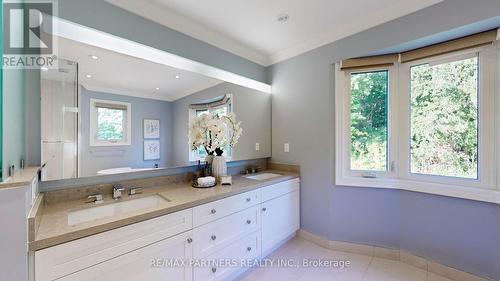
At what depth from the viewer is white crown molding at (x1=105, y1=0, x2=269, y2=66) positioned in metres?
1.63

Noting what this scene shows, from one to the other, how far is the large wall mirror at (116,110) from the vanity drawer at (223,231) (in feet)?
2.35

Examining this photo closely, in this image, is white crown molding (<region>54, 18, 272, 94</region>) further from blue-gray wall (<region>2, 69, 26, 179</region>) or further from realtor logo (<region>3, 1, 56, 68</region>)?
blue-gray wall (<region>2, 69, 26, 179</region>)

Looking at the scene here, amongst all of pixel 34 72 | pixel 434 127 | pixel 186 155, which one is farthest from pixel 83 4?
pixel 434 127

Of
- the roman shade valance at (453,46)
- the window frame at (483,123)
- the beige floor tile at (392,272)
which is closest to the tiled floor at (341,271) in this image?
the beige floor tile at (392,272)

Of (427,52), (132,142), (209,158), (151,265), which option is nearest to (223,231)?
(151,265)

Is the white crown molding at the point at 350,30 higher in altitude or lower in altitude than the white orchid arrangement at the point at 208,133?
higher

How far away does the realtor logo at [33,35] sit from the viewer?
3.84 feet

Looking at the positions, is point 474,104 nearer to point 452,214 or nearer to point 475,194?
point 475,194

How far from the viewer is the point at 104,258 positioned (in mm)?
1086

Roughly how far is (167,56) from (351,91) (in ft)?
6.52

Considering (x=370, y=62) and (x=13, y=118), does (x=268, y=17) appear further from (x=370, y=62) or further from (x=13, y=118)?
(x=13, y=118)

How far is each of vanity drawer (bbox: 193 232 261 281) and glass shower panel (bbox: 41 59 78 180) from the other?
117 cm

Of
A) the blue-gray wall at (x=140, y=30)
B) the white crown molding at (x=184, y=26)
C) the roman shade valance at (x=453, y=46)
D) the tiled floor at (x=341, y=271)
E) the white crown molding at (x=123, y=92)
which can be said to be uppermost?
the white crown molding at (x=184, y=26)

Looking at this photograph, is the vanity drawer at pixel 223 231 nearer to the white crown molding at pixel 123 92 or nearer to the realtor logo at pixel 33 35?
the white crown molding at pixel 123 92
